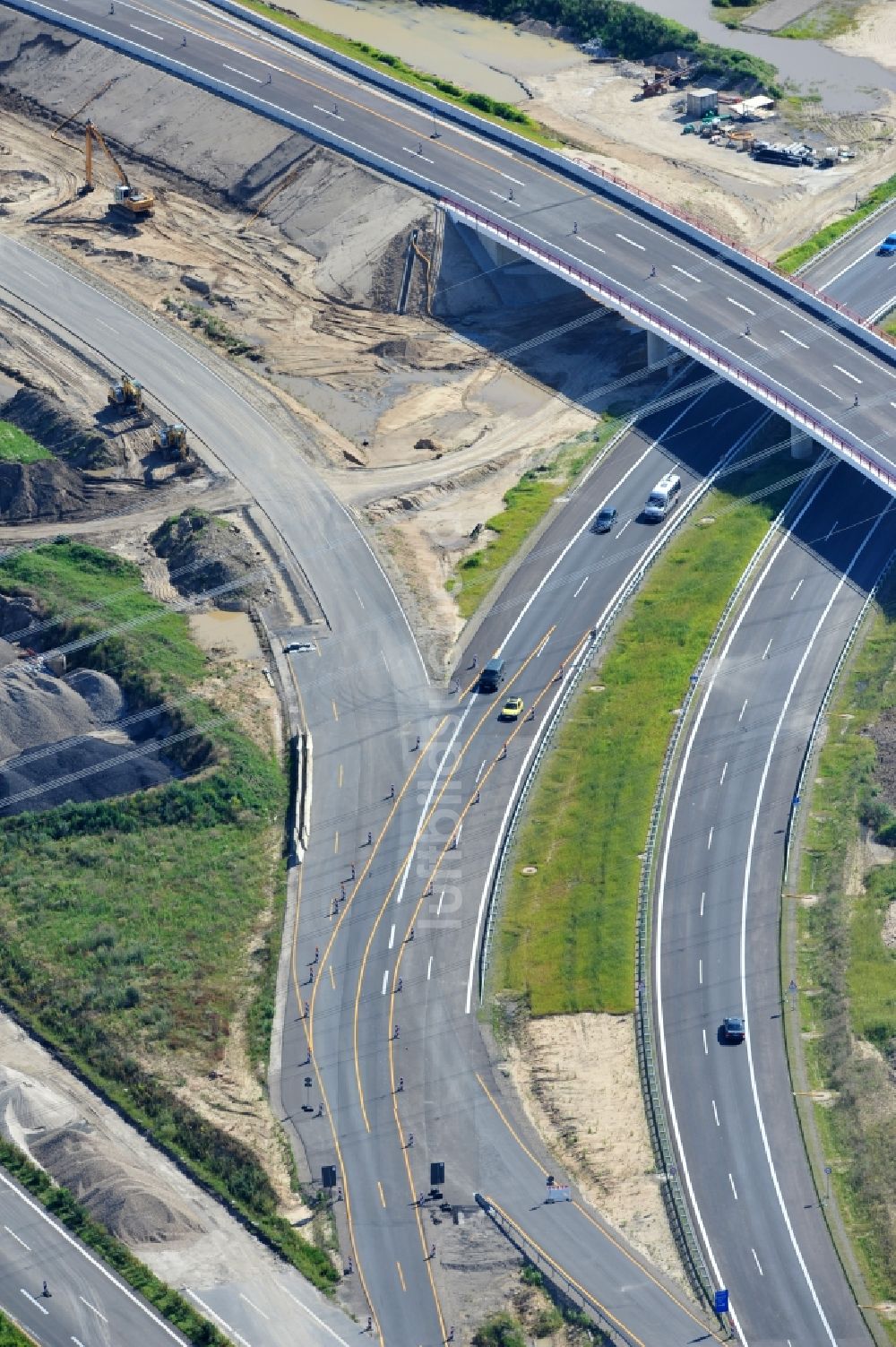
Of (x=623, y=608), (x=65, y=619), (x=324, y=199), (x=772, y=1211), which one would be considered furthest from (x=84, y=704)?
(x=324, y=199)

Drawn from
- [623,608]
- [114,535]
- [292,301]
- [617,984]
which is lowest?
[617,984]

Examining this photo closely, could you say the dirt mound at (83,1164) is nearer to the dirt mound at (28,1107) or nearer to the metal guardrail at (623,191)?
the dirt mound at (28,1107)

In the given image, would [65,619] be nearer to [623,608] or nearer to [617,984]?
[623,608]

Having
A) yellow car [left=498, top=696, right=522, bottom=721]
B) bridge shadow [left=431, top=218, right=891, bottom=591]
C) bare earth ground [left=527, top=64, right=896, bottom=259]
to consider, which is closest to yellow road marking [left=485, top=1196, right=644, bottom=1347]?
yellow car [left=498, top=696, right=522, bottom=721]

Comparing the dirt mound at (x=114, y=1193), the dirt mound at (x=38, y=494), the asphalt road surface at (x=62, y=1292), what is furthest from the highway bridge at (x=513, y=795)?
the dirt mound at (x=38, y=494)

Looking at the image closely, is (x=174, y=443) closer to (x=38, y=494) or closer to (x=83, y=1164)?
(x=38, y=494)
